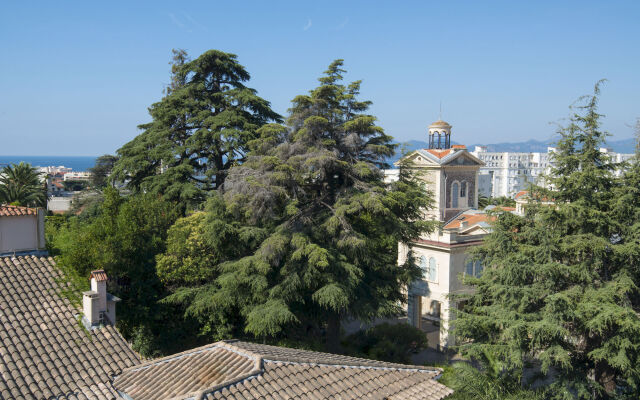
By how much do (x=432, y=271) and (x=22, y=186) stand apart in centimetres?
2712

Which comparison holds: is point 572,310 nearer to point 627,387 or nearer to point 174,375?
point 627,387

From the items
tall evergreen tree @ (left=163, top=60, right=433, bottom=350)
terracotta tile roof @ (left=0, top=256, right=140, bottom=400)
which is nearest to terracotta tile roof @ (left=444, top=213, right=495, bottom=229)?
tall evergreen tree @ (left=163, top=60, right=433, bottom=350)

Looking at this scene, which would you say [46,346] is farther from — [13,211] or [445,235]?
[445,235]

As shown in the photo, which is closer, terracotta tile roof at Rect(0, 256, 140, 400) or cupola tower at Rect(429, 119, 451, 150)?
terracotta tile roof at Rect(0, 256, 140, 400)

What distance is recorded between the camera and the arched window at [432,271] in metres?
25.2

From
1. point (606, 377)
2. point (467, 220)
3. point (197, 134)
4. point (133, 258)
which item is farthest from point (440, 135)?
point (133, 258)

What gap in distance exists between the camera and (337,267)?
17.1m

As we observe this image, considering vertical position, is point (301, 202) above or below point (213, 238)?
above

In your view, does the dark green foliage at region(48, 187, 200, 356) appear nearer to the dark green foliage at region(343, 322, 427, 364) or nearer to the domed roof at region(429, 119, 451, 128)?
Answer: the dark green foliage at region(343, 322, 427, 364)

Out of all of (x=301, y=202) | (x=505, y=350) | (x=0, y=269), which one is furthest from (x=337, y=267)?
(x=0, y=269)

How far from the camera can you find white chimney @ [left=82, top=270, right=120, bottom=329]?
1261 centimetres

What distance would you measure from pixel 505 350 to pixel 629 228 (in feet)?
17.5

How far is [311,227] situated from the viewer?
702 inches

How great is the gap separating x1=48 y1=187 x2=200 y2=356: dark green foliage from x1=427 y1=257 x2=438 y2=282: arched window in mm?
12612
